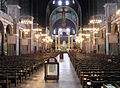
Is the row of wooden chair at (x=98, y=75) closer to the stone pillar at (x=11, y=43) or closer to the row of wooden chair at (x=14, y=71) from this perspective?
the row of wooden chair at (x=14, y=71)

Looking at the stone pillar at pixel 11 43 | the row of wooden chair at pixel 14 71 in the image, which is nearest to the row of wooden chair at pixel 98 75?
the row of wooden chair at pixel 14 71

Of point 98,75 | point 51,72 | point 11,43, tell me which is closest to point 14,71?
point 98,75

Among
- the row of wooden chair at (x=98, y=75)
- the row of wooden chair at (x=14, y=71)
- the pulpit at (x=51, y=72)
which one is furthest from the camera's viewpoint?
the pulpit at (x=51, y=72)

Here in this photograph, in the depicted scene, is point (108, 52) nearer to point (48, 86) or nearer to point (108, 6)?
point (108, 6)

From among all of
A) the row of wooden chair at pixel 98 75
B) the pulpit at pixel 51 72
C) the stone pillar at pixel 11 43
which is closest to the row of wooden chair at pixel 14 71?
the pulpit at pixel 51 72

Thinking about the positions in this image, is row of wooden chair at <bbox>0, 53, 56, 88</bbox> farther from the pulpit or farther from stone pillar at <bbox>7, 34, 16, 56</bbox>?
stone pillar at <bbox>7, 34, 16, 56</bbox>

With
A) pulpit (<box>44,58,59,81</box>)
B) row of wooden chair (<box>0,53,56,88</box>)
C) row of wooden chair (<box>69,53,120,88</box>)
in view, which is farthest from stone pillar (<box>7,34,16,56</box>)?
row of wooden chair (<box>69,53,120,88</box>)

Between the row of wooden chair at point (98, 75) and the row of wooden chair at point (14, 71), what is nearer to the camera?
the row of wooden chair at point (98, 75)

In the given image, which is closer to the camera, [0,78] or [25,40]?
[0,78]

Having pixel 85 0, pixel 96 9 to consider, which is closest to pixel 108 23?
pixel 96 9

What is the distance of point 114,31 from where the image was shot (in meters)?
23.8

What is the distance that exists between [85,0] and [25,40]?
25.7m

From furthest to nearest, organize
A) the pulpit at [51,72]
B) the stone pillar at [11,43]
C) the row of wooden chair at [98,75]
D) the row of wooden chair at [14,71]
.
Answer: the stone pillar at [11,43]
the pulpit at [51,72]
the row of wooden chair at [14,71]
the row of wooden chair at [98,75]

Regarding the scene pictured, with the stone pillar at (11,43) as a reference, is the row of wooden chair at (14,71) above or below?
below
